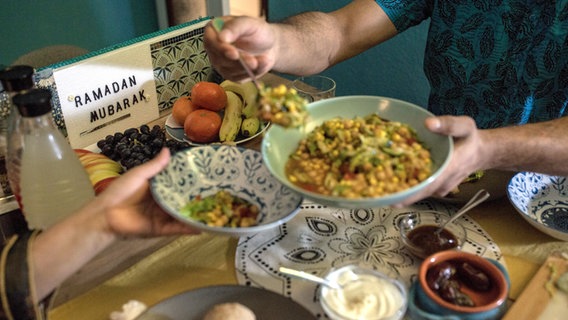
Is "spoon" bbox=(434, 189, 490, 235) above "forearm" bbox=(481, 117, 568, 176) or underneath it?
underneath

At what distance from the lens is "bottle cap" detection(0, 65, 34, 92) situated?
47.0 inches

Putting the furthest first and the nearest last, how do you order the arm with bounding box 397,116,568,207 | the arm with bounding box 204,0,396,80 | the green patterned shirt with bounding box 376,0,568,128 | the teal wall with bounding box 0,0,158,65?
the teal wall with bounding box 0,0,158,65 < the green patterned shirt with bounding box 376,0,568,128 < the arm with bounding box 204,0,396,80 < the arm with bounding box 397,116,568,207

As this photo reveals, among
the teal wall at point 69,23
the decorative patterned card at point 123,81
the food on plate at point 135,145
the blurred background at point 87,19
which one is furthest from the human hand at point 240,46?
the teal wall at point 69,23

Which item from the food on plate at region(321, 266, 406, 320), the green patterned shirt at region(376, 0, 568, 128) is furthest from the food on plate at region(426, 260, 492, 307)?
the green patterned shirt at region(376, 0, 568, 128)

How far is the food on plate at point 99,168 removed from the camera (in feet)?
4.88

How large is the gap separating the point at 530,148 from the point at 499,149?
95 mm

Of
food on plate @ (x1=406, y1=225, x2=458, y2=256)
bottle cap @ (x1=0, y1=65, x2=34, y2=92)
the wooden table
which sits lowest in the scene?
the wooden table

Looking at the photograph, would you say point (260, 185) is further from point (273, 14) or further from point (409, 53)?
point (273, 14)

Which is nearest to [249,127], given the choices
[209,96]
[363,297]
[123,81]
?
[209,96]

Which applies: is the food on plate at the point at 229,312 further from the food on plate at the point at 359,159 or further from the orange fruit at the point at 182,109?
the orange fruit at the point at 182,109

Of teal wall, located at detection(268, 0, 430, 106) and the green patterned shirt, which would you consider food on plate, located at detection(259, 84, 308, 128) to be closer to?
the green patterned shirt

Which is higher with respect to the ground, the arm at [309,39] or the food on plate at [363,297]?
the arm at [309,39]

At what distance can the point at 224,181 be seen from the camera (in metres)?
1.31

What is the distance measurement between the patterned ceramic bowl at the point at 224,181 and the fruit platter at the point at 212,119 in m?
0.49
